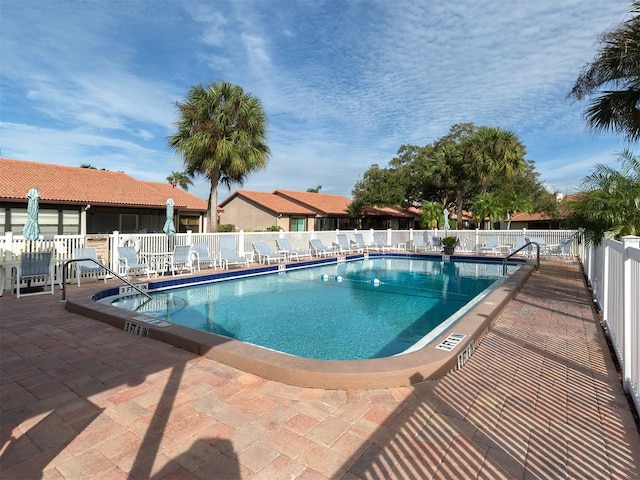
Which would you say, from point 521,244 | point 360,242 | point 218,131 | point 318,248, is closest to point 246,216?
point 360,242

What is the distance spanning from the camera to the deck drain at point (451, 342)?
390cm

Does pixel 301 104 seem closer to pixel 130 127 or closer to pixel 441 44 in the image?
pixel 441 44

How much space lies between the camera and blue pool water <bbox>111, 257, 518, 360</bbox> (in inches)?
233

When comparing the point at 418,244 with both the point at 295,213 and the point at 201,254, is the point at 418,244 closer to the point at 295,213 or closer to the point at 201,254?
the point at 295,213

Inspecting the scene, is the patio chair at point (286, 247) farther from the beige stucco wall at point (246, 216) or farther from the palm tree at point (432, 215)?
the palm tree at point (432, 215)

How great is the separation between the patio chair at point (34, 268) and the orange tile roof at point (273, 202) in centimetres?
2256

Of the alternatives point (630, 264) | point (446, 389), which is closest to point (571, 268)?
point (630, 264)

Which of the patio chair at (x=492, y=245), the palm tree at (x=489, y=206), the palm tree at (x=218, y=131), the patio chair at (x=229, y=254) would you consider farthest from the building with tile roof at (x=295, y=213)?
the patio chair at (x=229, y=254)

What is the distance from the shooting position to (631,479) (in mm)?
2076

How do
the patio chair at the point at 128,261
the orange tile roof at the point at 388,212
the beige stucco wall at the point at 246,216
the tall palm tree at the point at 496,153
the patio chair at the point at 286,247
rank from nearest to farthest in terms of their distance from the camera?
the patio chair at the point at 128,261, the patio chair at the point at 286,247, the tall palm tree at the point at 496,153, the beige stucco wall at the point at 246,216, the orange tile roof at the point at 388,212

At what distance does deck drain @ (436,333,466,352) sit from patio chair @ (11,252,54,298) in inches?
313

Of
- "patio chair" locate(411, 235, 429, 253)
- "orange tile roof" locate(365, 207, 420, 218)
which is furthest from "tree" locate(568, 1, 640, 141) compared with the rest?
"orange tile roof" locate(365, 207, 420, 218)

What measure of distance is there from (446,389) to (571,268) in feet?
41.7

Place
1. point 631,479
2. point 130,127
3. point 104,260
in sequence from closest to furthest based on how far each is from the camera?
point 631,479 → point 104,260 → point 130,127
